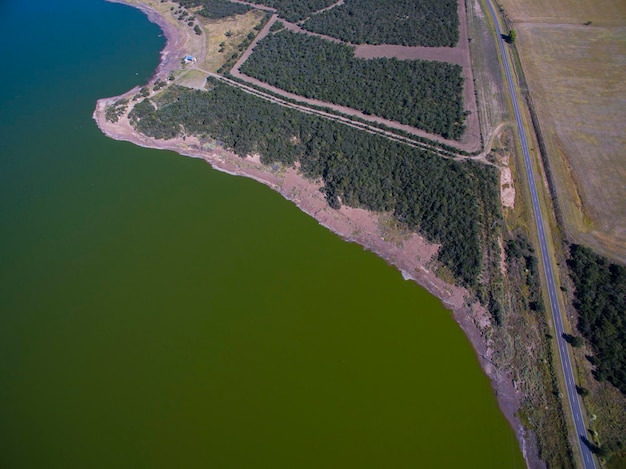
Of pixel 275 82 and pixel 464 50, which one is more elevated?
pixel 464 50

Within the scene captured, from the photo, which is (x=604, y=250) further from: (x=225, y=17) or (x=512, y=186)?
(x=225, y=17)

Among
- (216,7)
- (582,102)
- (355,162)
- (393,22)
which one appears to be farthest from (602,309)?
(216,7)

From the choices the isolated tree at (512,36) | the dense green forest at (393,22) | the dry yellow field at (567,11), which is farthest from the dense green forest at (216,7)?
the dry yellow field at (567,11)

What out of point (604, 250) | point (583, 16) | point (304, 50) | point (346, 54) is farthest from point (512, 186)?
point (583, 16)

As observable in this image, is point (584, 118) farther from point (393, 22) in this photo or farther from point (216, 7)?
point (216, 7)

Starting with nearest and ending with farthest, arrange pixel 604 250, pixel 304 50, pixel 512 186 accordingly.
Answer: pixel 604 250
pixel 512 186
pixel 304 50

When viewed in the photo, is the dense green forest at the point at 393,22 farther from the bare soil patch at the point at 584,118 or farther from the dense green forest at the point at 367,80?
the bare soil patch at the point at 584,118

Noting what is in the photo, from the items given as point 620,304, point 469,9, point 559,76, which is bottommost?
point 620,304
